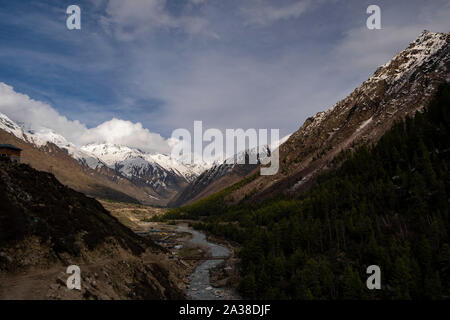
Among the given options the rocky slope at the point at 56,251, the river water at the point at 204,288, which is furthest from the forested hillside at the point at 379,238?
the rocky slope at the point at 56,251

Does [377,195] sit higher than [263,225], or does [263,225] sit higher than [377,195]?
[377,195]

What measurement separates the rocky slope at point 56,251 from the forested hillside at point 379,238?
1043 inches

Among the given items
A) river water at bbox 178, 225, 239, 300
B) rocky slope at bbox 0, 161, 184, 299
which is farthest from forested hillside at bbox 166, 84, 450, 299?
rocky slope at bbox 0, 161, 184, 299

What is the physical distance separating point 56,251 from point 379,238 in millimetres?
68432

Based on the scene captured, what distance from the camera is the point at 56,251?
38781mm

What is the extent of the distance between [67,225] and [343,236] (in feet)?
217

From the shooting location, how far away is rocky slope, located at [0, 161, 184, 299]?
31.2 m

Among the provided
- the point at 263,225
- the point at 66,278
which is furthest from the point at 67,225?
the point at 263,225

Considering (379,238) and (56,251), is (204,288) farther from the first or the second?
(379,238)

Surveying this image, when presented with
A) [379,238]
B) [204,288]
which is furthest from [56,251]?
[379,238]

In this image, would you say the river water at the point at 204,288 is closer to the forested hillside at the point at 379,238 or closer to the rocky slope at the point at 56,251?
the forested hillside at the point at 379,238

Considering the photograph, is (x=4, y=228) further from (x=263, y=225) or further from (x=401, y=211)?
(x=263, y=225)
